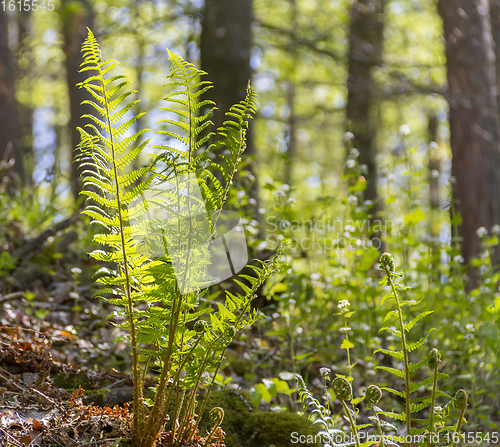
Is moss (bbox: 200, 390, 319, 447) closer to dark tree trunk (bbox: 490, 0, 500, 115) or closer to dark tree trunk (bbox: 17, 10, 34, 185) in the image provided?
dark tree trunk (bbox: 490, 0, 500, 115)

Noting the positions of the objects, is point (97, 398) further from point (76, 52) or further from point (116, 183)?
point (76, 52)

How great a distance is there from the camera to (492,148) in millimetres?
4711

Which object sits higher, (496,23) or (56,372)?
(496,23)

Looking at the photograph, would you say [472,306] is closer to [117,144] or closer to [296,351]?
[296,351]

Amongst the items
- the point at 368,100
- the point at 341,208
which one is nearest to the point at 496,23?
the point at 368,100

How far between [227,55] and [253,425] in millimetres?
3199

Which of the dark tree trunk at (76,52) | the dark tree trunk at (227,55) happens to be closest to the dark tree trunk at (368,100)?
the dark tree trunk at (227,55)

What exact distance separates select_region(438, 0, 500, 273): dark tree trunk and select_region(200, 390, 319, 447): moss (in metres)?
3.61

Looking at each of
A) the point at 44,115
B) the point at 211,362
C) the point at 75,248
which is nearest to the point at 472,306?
the point at 211,362

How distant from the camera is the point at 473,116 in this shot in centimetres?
473

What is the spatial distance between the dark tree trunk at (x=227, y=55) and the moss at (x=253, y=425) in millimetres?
1948

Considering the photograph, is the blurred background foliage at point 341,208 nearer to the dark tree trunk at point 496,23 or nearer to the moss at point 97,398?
the dark tree trunk at point 496,23

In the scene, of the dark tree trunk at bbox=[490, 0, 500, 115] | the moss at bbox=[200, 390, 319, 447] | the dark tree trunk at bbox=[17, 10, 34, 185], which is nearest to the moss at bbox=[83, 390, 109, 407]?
the moss at bbox=[200, 390, 319, 447]

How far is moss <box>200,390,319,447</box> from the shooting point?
1.68m
